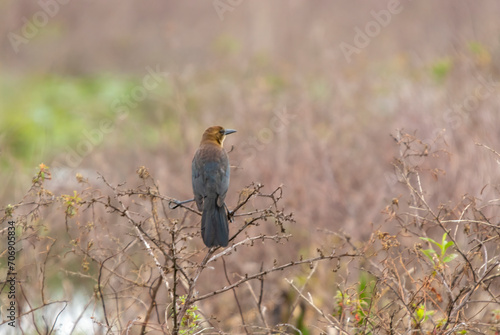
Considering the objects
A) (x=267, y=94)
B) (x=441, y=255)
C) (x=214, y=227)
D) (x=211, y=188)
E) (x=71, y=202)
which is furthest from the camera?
(x=267, y=94)

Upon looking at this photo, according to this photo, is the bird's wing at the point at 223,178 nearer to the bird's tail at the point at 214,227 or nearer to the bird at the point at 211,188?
the bird at the point at 211,188

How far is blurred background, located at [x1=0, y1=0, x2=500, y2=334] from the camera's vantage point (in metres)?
8.20

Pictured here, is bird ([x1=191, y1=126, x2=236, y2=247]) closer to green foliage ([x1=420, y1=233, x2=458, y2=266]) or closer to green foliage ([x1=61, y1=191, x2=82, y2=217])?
green foliage ([x1=61, y1=191, x2=82, y2=217])

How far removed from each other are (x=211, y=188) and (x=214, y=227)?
1.95 feet

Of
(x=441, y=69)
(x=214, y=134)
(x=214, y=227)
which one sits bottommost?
(x=214, y=227)

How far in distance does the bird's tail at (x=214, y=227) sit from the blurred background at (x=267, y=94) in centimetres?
37

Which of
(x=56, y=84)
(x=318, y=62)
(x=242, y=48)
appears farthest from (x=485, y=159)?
(x=56, y=84)

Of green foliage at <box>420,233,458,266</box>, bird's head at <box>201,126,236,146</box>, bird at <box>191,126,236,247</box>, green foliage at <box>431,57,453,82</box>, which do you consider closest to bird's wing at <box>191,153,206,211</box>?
bird at <box>191,126,236,247</box>

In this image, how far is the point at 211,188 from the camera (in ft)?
14.4

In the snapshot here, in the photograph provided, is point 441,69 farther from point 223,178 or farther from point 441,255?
point 441,255

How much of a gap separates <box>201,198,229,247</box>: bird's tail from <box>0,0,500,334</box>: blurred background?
14.7 inches

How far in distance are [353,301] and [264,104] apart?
6.33 m

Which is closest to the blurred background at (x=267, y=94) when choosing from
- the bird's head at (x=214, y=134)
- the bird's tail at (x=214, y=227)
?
the bird's tail at (x=214, y=227)

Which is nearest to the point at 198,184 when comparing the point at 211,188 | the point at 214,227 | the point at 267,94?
the point at 211,188
